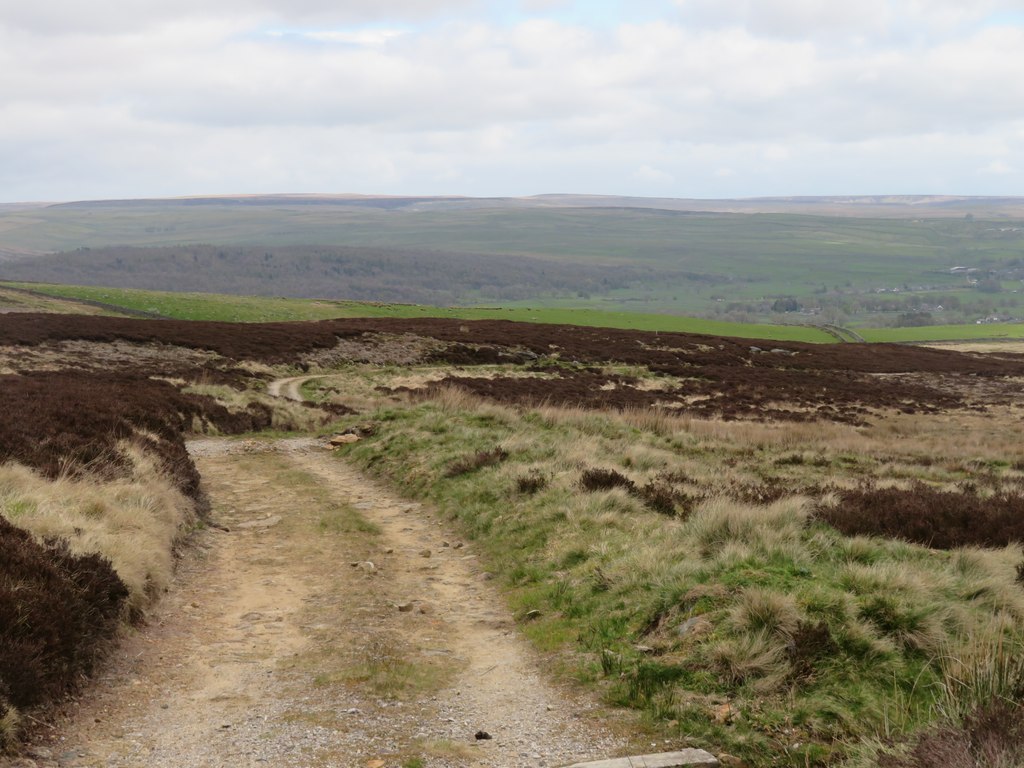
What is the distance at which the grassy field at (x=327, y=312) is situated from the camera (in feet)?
277

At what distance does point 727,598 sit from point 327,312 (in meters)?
90.5

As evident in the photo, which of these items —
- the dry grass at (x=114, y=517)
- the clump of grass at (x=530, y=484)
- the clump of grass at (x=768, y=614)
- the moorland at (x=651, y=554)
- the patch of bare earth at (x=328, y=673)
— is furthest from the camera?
the clump of grass at (x=530, y=484)

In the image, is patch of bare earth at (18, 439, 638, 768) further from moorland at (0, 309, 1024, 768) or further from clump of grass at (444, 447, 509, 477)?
clump of grass at (444, 447, 509, 477)

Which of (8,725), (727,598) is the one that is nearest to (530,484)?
(727,598)

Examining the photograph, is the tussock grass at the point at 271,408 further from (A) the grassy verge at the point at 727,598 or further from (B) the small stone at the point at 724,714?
(B) the small stone at the point at 724,714

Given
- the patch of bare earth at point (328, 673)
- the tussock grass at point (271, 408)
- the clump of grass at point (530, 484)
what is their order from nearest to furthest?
the patch of bare earth at point (328, 673), the clump of grass at point (530, 484), the tussock grass at point (271, 408)

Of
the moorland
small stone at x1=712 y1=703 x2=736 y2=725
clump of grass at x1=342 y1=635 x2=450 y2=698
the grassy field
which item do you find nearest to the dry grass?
the moorland

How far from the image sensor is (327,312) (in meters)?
94.7

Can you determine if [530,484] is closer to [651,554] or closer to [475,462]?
[475,462]

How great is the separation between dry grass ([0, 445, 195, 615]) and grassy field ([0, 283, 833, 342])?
226ft

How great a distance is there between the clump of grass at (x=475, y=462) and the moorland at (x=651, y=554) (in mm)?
57

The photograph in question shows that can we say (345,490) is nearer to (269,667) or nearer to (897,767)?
(269,667)

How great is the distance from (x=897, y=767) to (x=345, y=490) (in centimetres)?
1276

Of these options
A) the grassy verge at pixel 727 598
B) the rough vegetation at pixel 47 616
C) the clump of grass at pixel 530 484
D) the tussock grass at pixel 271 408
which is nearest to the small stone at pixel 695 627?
the grassy verge at pixel 727 598
